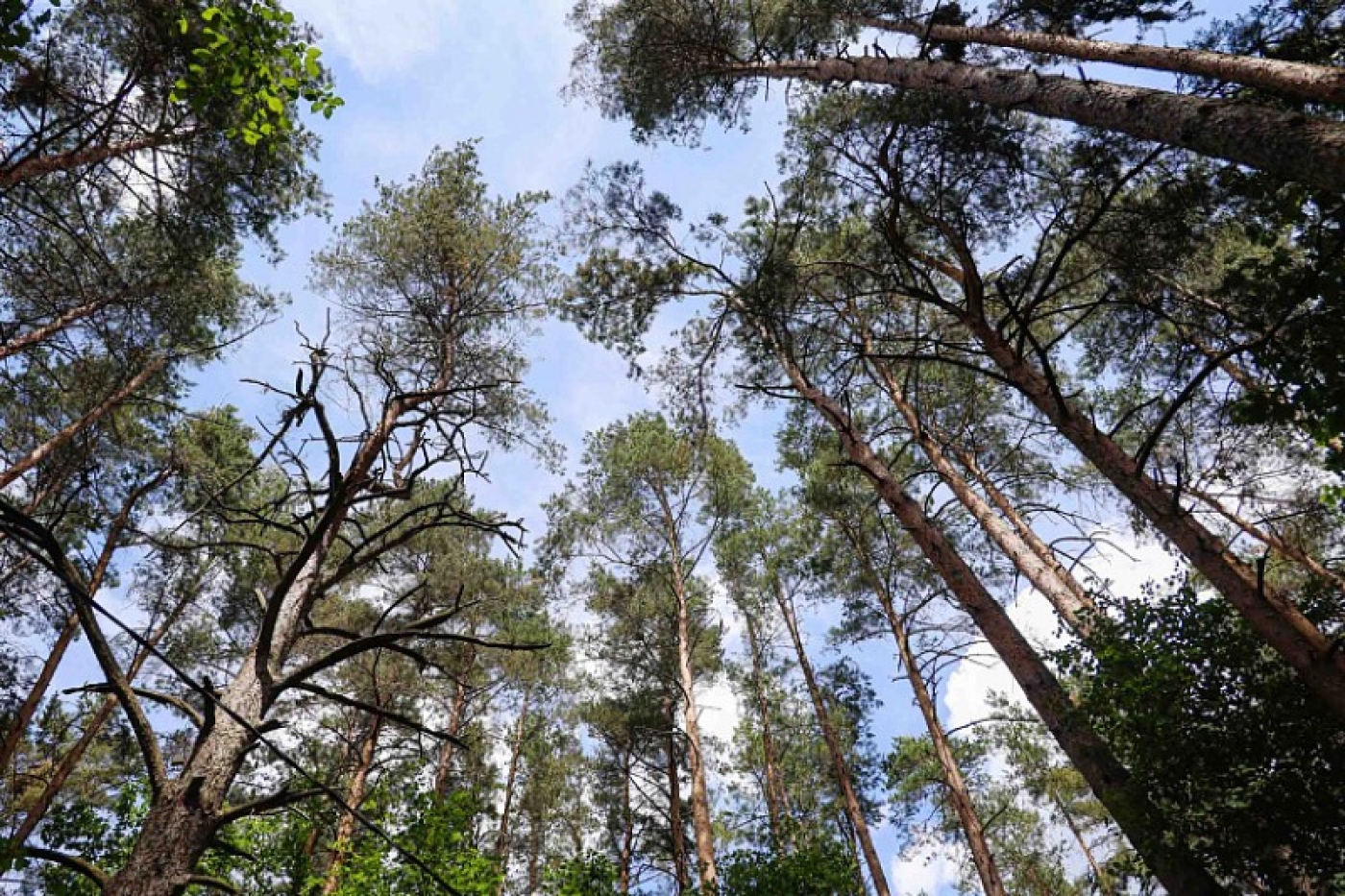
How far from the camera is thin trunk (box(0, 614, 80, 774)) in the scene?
29.4 ft

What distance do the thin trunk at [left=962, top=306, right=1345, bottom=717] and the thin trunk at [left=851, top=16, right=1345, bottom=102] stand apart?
2.14 meters

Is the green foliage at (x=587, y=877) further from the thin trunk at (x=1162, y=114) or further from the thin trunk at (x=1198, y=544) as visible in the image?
the thin trunk at (x=1162, y=114)

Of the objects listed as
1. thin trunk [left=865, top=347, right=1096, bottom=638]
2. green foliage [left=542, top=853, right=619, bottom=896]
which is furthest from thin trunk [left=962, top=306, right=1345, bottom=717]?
green foliage [left=542, top=853, right=619, bottom=896]

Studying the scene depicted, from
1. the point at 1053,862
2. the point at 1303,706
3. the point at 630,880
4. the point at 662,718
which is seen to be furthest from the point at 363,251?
the point at 1053,862

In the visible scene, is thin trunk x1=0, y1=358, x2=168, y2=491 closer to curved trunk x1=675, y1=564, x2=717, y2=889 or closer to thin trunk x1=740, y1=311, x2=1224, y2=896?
thin trunk x1=740, y1=311, x2=1224, y2=896

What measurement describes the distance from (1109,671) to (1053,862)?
20.7 m

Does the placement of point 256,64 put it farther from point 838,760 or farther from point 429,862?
point 838,760

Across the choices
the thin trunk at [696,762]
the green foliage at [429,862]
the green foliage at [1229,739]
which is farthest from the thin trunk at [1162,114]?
the thin trunk at [696,762]

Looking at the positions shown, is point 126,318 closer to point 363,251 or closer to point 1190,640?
point 363,251

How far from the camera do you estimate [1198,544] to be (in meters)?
4.81

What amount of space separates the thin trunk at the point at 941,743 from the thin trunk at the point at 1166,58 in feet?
27.6

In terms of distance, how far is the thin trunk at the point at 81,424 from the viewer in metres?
7.61

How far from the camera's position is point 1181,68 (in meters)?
5.55

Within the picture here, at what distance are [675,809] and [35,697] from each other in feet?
38.1
